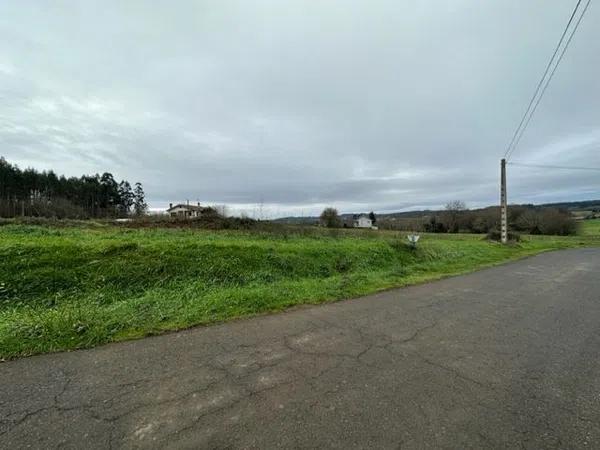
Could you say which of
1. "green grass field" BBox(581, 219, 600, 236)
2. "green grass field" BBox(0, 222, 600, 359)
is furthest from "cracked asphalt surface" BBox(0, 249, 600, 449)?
"green grass field" BBox(581, 219, 600, 236)

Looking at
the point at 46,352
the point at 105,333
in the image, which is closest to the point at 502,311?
the point at 105,333

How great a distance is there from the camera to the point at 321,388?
2.80 metres

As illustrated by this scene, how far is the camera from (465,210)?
2378 inches

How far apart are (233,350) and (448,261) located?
11.1m

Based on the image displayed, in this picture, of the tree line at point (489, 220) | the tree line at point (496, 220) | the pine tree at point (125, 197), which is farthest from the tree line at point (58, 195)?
the tree line at point (496, 220)

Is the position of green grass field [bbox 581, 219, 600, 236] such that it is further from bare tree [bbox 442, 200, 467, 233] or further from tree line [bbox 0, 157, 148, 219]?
tree line [bbox 0, 157, 148, 219]

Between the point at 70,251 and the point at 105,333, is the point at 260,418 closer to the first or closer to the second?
the point at 105,333

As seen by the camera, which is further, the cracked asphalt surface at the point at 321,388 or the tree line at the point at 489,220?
the tree line at the point at 489,220

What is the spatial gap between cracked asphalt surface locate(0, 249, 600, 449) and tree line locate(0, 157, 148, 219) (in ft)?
166

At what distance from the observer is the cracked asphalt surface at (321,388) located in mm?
2195

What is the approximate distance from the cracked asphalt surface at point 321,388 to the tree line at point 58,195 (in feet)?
166

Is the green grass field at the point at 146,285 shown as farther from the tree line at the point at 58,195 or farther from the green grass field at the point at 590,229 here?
the green grass field at the point at 590,229

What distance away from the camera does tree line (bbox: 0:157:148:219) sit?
151 ft

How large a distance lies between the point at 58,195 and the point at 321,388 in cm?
7304
